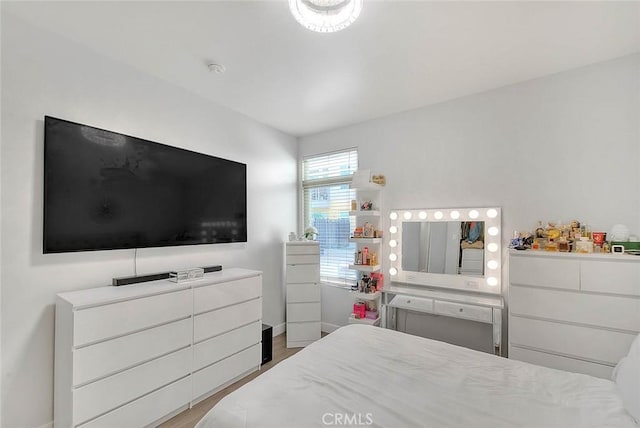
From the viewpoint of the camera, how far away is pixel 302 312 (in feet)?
11.1

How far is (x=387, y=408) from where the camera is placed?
3.91ft

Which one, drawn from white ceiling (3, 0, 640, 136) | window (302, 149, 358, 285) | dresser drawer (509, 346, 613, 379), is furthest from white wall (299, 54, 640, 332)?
dresser drawer (509, 346, 613, 379)

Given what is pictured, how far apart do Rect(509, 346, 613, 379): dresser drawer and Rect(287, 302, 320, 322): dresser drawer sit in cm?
199

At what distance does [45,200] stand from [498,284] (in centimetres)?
370

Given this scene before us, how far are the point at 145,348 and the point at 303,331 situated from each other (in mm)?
1817

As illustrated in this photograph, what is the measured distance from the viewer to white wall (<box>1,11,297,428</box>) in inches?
68.0

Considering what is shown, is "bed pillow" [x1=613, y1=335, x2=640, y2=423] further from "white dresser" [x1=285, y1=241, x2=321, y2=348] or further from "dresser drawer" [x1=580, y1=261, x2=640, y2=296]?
"white dresser" [x1=285, y1=241, x2=321, y2=348]

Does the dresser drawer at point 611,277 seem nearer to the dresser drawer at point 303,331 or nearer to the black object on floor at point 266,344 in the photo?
the dresser drawer at point 303,331

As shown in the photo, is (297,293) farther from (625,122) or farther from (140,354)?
(625,122)

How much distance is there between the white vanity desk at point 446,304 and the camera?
2.43 m

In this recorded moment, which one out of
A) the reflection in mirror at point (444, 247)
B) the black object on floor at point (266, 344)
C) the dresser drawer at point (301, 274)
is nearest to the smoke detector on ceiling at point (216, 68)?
the dresser drawer at point (301, 274)

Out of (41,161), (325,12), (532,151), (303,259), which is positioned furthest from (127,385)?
(532,151)

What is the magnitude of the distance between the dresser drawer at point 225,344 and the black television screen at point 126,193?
2.98 ft

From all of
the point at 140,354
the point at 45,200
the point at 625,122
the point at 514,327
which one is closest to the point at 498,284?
the point at 514,327
